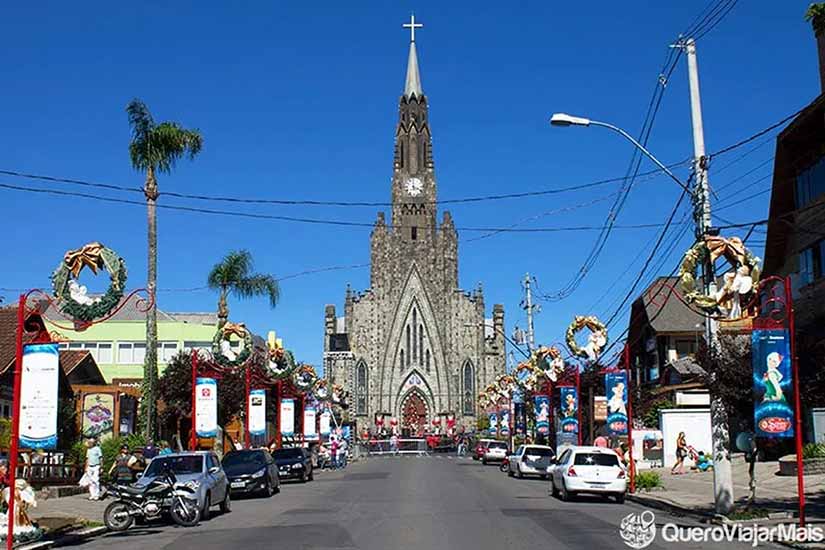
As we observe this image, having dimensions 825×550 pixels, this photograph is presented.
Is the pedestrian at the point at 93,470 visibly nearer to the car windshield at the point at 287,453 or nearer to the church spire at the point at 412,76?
the car windshield at the point at 287,453

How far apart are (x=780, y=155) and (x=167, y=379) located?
2582cm

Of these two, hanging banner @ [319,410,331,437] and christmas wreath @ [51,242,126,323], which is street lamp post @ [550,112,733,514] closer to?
christmas wreath @ [51,242,126,323]

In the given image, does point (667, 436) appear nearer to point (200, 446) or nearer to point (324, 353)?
point (200, 446)

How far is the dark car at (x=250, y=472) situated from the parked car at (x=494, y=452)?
29.0 metres

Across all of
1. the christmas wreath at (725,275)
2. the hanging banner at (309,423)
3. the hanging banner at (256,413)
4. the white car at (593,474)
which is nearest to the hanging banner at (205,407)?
the hanging banner at (256,413)

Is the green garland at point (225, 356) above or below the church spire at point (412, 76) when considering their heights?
below

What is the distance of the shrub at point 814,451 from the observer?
30469mm


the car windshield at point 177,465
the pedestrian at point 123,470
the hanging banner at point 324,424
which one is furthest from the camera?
the hanging banner at point 324,424

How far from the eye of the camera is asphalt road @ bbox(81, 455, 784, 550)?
50.9ft

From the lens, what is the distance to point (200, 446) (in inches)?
1743

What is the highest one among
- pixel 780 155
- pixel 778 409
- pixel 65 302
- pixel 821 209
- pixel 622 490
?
pixel 780 155

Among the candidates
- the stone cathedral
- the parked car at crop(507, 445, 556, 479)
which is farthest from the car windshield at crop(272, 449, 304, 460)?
the stone cathedral

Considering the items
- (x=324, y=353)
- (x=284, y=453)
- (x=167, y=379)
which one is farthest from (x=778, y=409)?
(x=324, y=353)

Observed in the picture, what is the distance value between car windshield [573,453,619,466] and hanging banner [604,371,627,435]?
4320mm
